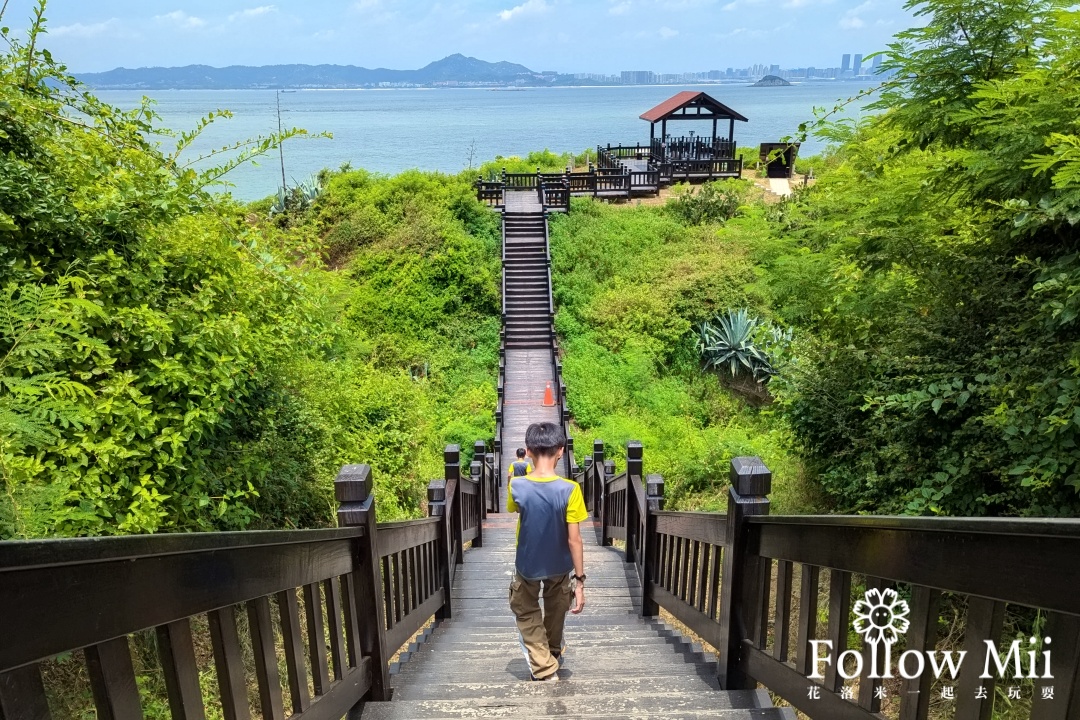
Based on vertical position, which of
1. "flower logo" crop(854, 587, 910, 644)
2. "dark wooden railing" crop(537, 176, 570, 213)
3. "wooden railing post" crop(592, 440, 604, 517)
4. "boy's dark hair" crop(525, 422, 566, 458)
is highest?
"dark wooden railing" crop(537, 176, 570, 213)

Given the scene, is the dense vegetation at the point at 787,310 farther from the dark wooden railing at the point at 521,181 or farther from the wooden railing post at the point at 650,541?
the dark wooden railing at the point at 521,181

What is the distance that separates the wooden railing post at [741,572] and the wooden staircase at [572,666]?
0.14 m

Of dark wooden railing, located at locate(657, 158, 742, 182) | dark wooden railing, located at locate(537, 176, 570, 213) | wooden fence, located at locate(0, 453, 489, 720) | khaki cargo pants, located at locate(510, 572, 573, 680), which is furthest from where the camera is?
dark wooden railing, located at locate(657, 158, 742, 182)

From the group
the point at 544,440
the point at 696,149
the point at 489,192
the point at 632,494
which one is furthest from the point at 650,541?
the point at 696,149

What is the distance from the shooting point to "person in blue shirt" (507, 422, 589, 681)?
3.57 m

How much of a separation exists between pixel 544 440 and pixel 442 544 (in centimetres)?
227

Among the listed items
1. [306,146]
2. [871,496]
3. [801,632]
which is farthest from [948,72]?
[306,146]

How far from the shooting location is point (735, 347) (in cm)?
1655

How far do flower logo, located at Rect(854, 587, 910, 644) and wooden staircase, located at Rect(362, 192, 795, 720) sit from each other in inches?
29.8

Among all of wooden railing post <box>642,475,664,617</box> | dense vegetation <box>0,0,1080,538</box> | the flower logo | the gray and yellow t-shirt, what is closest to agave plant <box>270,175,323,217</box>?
dense vegetation <box>0,0,1080,538</box>

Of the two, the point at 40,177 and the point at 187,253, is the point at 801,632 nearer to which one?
the point at 187,253

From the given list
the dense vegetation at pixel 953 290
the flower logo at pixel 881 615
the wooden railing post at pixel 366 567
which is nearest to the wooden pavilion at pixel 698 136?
the dense vegetation at pixel 953 290

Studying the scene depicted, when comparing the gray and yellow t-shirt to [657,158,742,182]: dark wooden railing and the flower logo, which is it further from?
[657,158,742,182]: dark wooden railing

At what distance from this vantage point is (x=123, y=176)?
14.7 ft
